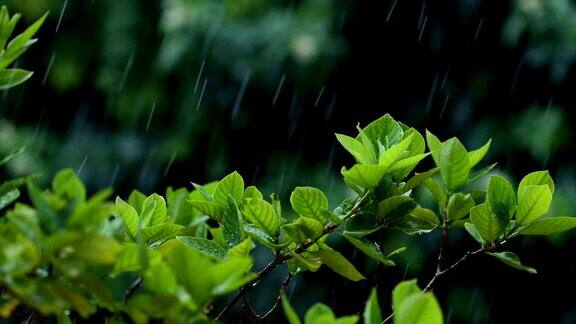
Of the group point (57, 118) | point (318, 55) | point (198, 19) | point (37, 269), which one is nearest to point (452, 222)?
point (37, 269)

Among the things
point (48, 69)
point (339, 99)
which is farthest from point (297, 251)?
point (48, 69)

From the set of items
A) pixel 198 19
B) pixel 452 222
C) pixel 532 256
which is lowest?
pixel 532 256

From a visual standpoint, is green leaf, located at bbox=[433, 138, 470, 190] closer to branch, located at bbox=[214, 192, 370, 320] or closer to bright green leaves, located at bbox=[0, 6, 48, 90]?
branch, located at bbox=[214, 192, 370, 320]

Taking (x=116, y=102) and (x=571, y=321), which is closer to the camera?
(x=571, y=321)

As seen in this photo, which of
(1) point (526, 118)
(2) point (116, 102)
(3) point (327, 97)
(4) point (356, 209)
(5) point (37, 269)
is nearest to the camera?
(5) point (37, 269)

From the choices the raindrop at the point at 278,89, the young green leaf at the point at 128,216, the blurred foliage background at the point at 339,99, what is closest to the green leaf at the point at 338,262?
the young green leaf at the point at 128,216

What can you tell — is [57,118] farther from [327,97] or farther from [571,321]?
[571,321]

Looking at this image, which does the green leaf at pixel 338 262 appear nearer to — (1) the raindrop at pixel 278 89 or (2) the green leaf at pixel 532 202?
(2) the green leaf at pixel 532 202
